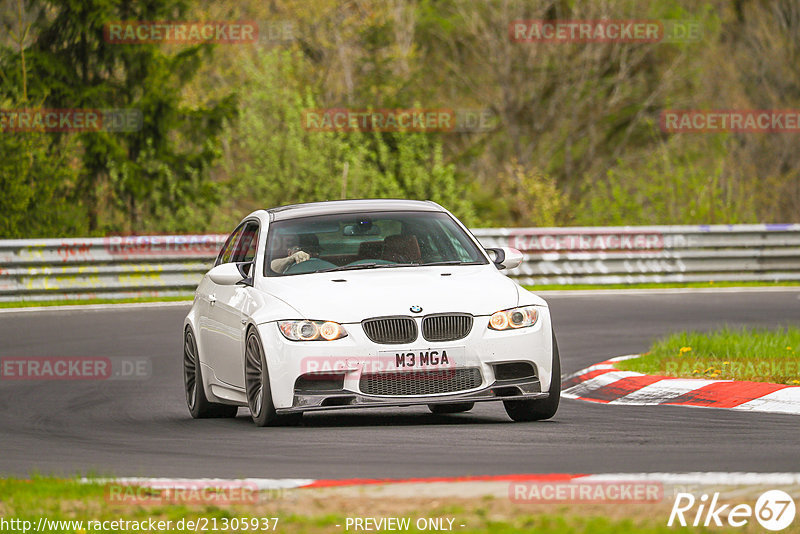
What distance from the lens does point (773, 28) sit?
4475 centimetres

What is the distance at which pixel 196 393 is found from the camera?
12219 millimetres

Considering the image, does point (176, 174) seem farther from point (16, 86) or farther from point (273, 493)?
point (273, 493)

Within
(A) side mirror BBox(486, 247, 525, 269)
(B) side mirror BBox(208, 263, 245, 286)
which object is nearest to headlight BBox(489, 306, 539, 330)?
(A) side mirror BBox(486, 247, 525, 269)

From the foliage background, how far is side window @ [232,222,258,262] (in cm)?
1470

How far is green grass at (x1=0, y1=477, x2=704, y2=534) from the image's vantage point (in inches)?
249

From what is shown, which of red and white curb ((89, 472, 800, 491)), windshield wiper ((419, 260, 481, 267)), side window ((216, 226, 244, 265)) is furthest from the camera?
side window ((216, 226, 244, 265))

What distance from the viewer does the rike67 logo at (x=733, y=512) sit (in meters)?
6.31

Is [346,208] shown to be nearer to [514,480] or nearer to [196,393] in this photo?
[196,393]

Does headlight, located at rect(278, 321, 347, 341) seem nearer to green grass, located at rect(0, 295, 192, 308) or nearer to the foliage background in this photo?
green grass, located at rect(0, 295, 192, 308)

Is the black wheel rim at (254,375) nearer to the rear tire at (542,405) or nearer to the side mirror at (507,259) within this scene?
the rear tire at (542,405)

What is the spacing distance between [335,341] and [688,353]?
4891 millimetres

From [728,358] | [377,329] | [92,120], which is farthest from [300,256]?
[92,120]

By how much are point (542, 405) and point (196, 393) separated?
2926 mm

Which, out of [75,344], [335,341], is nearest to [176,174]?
[75,344]
